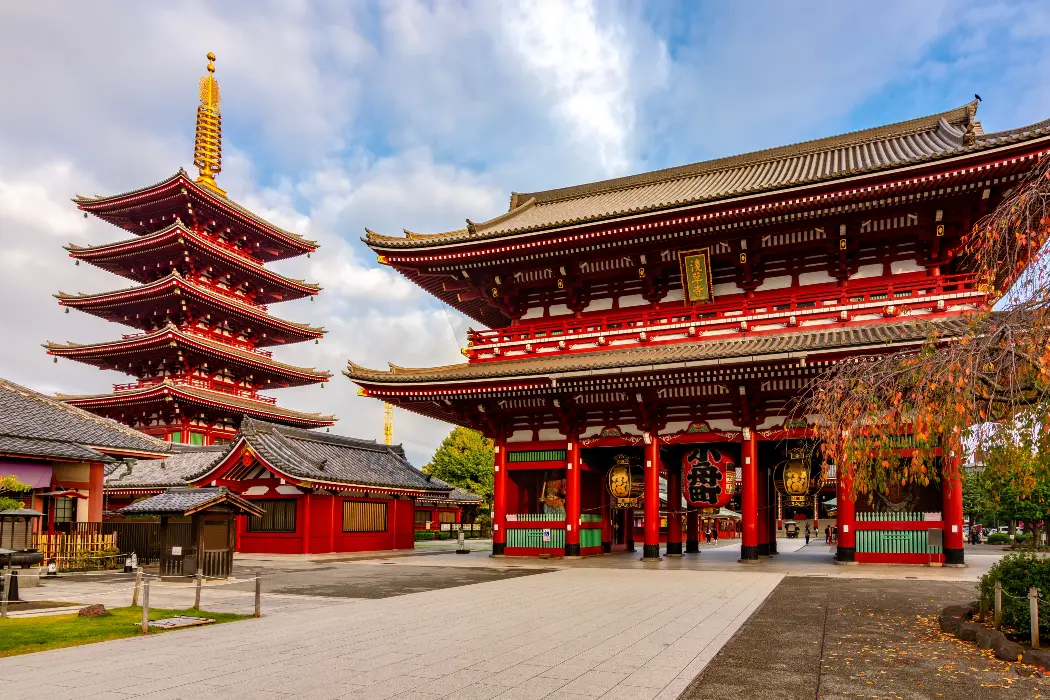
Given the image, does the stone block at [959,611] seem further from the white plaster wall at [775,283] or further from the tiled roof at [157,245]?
the tiled roof at [157,245]

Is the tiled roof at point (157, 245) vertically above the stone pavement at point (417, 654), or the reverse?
the tiled roof at point (157, 245)

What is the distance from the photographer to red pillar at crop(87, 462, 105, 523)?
2389cm

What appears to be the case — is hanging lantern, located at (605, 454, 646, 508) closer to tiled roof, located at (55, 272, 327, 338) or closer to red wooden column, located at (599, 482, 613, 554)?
red wooden column, located at (599, 482, 613, 554)

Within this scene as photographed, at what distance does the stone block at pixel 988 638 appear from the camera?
914cm

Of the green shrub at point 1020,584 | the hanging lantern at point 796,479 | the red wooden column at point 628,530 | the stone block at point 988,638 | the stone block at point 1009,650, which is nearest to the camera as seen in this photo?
the stone block at point 1009,650

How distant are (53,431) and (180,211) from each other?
95.1 ft

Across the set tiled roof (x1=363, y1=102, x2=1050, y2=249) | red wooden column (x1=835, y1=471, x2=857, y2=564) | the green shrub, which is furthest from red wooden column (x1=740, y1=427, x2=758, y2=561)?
the green shrub

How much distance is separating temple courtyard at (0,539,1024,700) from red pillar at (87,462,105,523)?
6.71 metres

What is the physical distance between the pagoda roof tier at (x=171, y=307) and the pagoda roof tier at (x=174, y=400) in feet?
15.8

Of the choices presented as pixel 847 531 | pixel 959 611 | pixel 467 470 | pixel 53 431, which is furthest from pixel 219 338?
pixel 959 611

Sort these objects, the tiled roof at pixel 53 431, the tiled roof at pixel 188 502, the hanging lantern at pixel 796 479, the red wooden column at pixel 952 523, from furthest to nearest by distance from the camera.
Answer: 1. the hanging lantern at pixel 796 479
2. the red wooden column at pixel 952 523
3. the tiled roof at pixel 53 431
4. the tiled roof at pixel 188 502

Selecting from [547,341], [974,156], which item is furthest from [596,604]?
[974,156]

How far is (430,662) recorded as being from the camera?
8.92 m

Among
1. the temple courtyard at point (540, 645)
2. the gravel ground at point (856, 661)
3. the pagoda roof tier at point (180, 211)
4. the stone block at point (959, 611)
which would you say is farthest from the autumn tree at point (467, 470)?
the stone block at point (959, 611)
